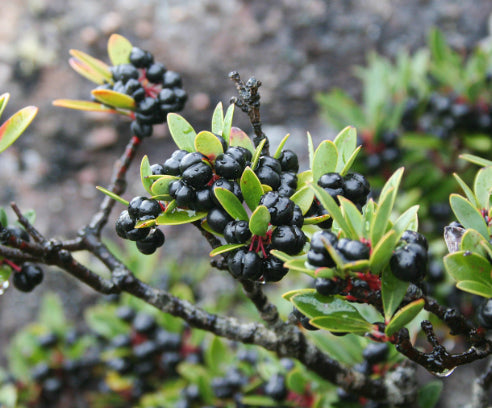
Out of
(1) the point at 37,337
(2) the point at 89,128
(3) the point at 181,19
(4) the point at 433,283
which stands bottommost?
(1) the point at 37,337

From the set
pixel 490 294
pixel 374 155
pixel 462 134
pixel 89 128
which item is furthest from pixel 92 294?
pixel 490 294

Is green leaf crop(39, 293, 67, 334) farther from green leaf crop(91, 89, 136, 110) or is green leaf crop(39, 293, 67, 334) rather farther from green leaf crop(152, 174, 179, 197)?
green leaf crop(152, 174, 179, 197)

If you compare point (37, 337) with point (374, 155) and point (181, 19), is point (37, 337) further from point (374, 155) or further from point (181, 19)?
point (181, 19)

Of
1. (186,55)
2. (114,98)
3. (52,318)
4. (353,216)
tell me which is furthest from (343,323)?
(186,55)

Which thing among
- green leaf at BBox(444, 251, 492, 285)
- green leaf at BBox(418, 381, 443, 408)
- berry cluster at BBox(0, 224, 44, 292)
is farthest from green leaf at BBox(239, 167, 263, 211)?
green leaf at BBox(418, 381, 443, 408)

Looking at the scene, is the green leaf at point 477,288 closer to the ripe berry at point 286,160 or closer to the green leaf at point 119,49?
the ripe berry at point 286,160

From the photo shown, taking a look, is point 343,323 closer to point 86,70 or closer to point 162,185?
point 162,185
